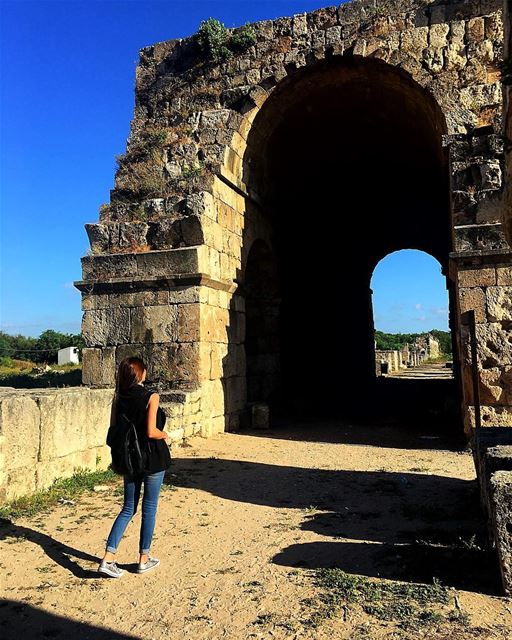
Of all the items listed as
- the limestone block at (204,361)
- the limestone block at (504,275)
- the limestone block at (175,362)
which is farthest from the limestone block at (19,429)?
the limestone block at (504,275)

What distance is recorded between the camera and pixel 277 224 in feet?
41.8

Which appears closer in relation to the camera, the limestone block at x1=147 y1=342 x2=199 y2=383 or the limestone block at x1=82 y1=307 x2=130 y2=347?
the limestone block at x1=147 y1=342 x2=199 y2=383

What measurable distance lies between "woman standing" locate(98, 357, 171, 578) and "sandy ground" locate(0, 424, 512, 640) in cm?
15

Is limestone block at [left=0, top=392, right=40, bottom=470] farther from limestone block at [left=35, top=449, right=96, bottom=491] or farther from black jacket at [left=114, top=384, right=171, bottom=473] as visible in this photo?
black jacket at [left=114, top=384, right=171, bottom=473]

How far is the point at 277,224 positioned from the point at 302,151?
1778mm

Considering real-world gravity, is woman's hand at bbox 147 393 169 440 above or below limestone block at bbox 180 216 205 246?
below

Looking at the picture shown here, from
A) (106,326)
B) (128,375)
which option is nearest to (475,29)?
(106,326)

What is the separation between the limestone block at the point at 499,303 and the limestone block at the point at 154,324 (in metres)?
4.60

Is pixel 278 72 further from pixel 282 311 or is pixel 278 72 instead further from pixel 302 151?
pixel 282 311

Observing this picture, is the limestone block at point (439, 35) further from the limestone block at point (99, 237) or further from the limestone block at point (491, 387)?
the limestone block at point (99, 237)

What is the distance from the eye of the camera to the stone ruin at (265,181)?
778cm

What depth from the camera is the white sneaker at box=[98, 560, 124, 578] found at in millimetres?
3369

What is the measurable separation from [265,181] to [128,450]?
9075 millimetres

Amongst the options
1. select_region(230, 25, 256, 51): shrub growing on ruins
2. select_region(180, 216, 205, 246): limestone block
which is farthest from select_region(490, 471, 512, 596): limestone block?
select_region(230, 25, 256, 51): shrub growing on ruins
